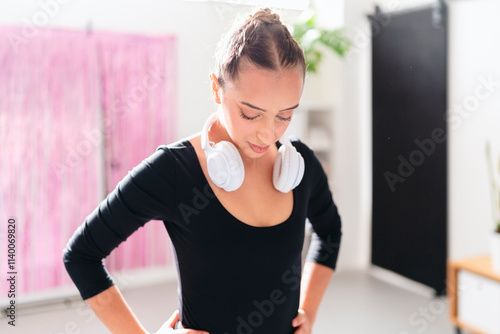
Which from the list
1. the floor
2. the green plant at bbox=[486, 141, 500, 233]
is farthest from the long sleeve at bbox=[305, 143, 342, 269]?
the green plant at bbox=[486, 141, 500, 233]

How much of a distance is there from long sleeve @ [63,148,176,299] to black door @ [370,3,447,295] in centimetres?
180

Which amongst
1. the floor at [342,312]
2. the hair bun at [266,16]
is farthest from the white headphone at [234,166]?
the floor at [342,312]

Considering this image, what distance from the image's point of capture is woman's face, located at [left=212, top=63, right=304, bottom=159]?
584 millimetres

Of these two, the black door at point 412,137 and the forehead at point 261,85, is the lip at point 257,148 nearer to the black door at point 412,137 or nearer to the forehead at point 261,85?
the forehead at point 261,85

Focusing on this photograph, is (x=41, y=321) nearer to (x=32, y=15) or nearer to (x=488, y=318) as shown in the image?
(x=32, y=15)

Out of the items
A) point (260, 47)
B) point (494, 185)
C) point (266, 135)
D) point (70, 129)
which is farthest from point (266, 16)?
point (70, 129)

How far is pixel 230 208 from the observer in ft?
2.14

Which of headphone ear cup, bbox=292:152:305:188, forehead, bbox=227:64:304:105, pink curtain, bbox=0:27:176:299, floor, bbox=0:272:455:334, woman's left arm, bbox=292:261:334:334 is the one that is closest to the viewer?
forehead, bbox=227:64:304:105

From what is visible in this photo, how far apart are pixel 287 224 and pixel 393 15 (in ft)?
6.63

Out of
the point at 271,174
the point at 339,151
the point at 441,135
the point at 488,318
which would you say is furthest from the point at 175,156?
the point at 339,151

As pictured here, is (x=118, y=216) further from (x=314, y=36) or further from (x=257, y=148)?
(x=314, y=36)

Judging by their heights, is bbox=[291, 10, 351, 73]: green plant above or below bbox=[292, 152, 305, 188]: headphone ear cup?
above

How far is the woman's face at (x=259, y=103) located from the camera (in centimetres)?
58

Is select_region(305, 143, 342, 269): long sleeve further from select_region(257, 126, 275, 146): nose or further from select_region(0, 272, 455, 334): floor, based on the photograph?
select_region(0, 272, 455, 334): floor
